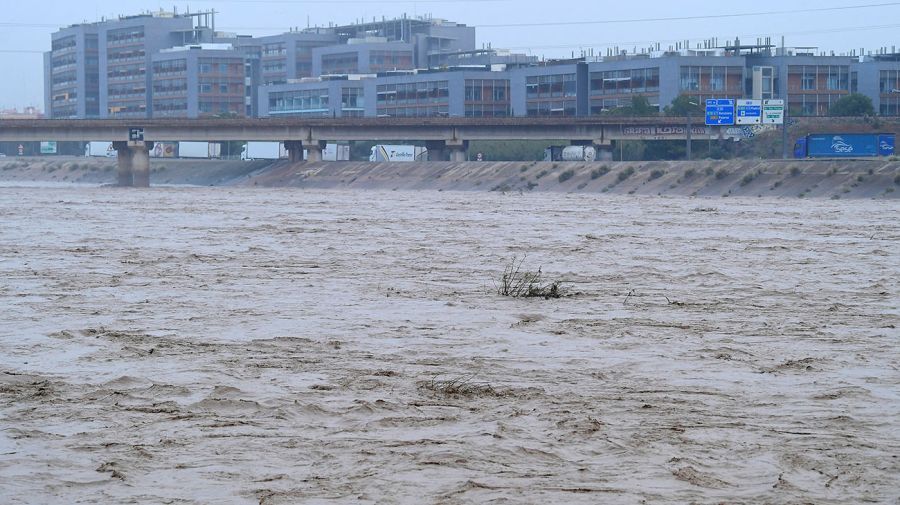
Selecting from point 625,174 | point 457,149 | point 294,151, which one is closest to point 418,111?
point 294,151

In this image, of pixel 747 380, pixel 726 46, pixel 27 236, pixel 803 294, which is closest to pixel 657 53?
pixel 726 46

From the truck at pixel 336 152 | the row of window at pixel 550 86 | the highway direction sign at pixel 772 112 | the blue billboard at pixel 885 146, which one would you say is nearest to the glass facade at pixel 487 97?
the row of window at pixel 550 86

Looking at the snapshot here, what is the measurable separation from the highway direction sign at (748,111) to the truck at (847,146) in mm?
16600

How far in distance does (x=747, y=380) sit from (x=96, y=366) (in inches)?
317

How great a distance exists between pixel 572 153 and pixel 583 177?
1017 inches

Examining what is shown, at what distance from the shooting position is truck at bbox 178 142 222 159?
175125mm

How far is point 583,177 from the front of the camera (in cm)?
10412

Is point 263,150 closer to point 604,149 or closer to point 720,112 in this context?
point 604,149

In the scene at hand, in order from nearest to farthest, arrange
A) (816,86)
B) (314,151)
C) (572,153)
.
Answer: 1. (572,153)
2. (314,151)
3. (816,86)

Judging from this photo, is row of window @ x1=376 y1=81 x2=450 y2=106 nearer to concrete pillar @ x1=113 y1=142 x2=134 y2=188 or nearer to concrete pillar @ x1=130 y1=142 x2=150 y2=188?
concrete pillar @ x1=113 y1=142 x2=134 y2=188

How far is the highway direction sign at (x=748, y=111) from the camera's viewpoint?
122m

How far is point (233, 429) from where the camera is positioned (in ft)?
43.0

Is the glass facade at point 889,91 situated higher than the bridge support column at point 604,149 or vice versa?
the glass facade at point 889,91

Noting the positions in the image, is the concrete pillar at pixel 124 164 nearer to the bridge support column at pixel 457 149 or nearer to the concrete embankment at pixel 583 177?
the concrete embankment at pixel 583 177
